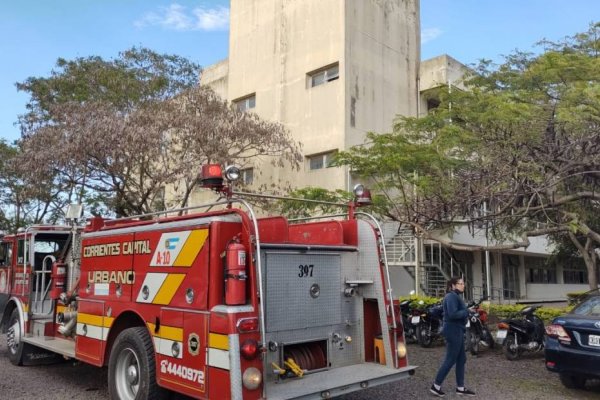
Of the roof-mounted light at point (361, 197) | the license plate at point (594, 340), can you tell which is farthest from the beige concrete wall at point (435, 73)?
the license plate at point (594, 340)

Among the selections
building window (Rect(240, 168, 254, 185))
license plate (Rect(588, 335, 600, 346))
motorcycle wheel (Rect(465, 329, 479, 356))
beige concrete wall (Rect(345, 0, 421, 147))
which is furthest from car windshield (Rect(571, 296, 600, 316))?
building window (Rect(240, 168, 254, 185))

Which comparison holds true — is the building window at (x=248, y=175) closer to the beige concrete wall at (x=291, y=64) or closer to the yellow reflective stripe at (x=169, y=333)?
the beige concrete wall at (x=291, y=64)

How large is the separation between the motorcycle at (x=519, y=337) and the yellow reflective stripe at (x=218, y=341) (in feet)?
22.7

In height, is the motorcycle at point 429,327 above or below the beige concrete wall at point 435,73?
below

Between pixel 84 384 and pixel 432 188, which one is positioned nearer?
pixel 84 384

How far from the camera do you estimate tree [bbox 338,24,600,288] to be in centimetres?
945

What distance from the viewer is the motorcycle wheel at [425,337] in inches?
457

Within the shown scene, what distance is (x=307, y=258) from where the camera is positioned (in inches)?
230

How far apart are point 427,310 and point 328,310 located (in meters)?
6.45

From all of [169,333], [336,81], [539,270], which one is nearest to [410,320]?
[169,333]

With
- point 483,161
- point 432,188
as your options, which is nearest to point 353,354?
point 483,161

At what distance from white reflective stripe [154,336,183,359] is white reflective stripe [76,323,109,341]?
1173 mm

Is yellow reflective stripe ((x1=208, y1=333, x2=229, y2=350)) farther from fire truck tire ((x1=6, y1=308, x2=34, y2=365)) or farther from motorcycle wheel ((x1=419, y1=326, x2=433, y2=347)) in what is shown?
motorcycle wheel ((x1=419, y1=326, x2=433, y2=347))

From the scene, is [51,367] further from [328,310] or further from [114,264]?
[328,310]
